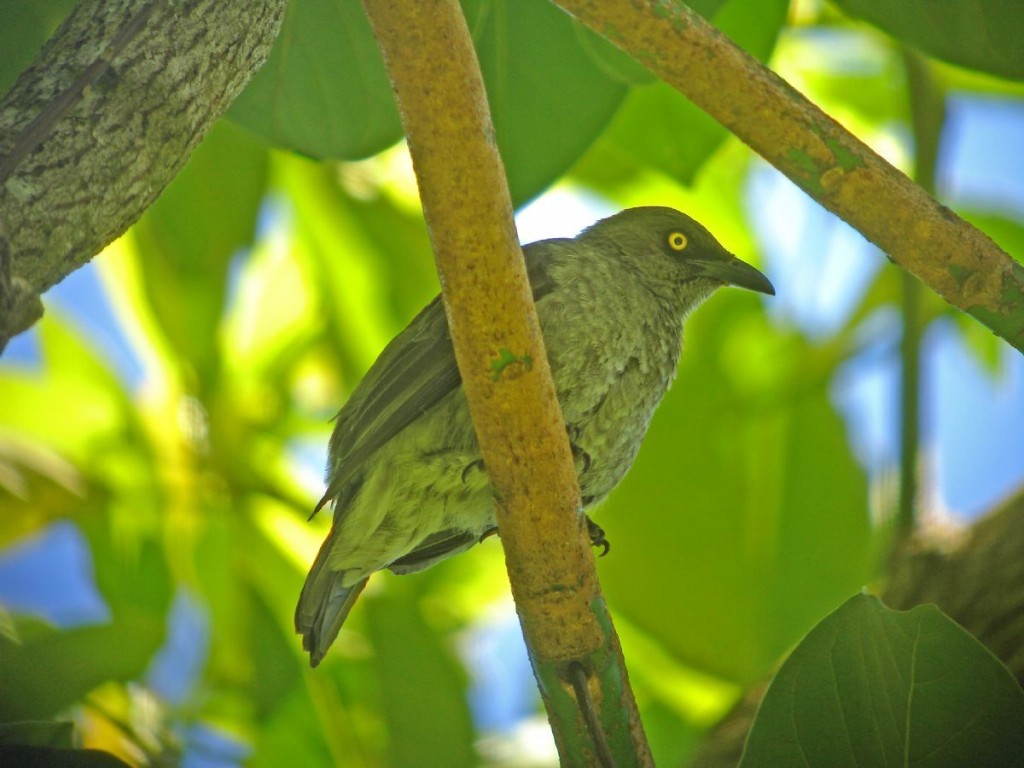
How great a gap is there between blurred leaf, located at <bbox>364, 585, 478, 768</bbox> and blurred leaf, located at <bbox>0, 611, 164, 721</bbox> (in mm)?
970

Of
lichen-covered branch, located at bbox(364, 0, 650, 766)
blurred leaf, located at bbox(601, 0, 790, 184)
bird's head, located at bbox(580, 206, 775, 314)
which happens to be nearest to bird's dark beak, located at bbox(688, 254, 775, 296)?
bird's head, located at bbox(580, 206, 775, 314)

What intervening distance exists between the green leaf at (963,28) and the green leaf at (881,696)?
57.6 inches

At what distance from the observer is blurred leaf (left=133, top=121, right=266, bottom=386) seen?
433 cm

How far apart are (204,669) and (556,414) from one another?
3089mm

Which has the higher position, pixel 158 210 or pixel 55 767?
pixel 158 210

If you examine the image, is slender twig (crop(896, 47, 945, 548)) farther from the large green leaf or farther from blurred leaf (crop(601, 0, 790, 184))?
the large green leaf

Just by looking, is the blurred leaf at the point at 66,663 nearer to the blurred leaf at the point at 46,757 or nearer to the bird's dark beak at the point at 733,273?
the blurred leaf at the point at 46,757

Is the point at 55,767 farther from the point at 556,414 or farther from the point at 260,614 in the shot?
the point at 260,614

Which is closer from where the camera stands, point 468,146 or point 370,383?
point 468,146

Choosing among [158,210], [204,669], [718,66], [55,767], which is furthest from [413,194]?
[55,767]

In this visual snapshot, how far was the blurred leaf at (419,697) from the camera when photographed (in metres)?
4.08

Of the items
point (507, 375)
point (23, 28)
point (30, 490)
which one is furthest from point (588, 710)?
point (30, 490)

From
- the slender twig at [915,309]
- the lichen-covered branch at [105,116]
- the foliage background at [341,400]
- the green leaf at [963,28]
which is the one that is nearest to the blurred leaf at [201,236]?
the foliage background at [341,400]

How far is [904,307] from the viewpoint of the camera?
172 inches
